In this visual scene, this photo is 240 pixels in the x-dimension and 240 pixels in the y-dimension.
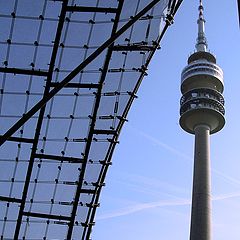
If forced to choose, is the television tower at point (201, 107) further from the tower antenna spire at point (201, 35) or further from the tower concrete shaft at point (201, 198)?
the tower antenna spire at point (201, 35)

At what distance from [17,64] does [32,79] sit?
2.79 ft

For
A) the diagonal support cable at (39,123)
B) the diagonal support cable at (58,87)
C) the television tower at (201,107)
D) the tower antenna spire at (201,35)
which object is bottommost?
the diagonal support cable at (58,87)

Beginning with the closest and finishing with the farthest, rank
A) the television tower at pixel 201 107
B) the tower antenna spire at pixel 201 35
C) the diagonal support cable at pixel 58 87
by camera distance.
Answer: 1. the diagonal support cable at pixel 58 87
2. the television tower at pixel 201 107
3. the tower antenna spire at pixel 201 35

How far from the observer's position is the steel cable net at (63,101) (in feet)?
58.0

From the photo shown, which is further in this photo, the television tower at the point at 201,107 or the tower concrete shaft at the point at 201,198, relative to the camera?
the television tower at the point at 201,107

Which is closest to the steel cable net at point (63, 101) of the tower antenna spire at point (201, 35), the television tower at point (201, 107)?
the television tower at point (201, 107)

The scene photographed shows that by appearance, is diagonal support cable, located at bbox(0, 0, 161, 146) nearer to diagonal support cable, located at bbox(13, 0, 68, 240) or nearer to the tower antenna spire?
diagonal support cable, located at bbox(13, 0, 68, 240)

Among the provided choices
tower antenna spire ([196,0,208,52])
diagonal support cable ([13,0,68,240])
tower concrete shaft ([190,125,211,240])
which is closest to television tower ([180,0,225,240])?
tower concrete shaft ([190,125,211,240])

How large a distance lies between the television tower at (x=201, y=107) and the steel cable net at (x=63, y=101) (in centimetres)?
5619

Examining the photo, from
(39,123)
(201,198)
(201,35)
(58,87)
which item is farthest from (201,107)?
(58,87)

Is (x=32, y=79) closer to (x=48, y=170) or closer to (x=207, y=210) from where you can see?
(x=48, y=170)

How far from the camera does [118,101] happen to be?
69.6 ft

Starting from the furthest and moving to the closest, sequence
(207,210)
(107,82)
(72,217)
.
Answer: (207,210) → (72,217) → (107,82)

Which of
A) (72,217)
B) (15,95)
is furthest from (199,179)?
(15,95)
